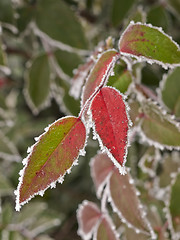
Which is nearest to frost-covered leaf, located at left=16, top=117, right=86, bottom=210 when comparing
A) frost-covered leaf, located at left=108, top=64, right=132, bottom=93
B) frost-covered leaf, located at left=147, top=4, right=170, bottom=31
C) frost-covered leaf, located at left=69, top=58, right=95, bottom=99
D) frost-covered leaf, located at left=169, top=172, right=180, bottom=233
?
frost-covered leaf, located at left=108, top=64, right=132, bottom=93

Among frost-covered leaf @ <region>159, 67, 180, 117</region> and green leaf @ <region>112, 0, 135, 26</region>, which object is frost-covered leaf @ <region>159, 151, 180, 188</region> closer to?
frost-covered leaf @ <region>159, 67, 180, 117</region>

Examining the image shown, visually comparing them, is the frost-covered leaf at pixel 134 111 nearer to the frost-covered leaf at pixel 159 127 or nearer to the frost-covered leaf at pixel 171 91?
the frost-covered leaf at pixel 159 127

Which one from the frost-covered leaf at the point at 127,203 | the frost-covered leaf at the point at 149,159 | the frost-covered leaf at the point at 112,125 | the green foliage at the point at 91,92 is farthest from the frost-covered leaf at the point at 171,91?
the frost-covered leaf at the point at 112,125

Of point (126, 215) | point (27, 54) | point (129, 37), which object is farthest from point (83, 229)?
point (27, 54)

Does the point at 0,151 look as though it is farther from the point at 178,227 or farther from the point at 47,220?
the point at 178,227

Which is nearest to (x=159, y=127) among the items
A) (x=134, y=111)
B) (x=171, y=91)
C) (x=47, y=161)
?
(x=134, y=111)

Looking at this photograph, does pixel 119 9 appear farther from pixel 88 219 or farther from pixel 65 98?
pixel 88 219
